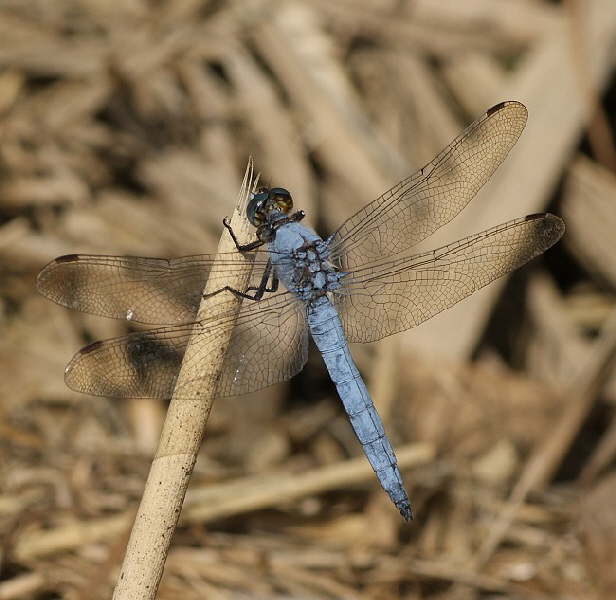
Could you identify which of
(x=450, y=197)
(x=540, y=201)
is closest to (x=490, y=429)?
(x=540, y=201)

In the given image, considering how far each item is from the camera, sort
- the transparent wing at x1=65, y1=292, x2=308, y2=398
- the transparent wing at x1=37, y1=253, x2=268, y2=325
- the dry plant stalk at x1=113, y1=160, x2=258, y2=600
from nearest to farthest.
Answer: the dry plant stalk at x1=113, y1=160, x2=258, y2=600
the transparent wing at x1=65, y1=292, x2=308, y2=398
the transparent wing at x1=37, y1=253, x2=268, y2=325

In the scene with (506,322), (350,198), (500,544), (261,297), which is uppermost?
(350,198)

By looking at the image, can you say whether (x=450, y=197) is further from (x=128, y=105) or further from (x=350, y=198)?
(x=128, y=105)

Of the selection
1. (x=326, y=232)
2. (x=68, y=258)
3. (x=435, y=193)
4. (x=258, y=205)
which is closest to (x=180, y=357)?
(x=68, y=258)

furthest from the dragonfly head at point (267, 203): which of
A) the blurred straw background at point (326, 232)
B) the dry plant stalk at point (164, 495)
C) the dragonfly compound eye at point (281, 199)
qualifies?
the blurred straw background at point (326, 232)

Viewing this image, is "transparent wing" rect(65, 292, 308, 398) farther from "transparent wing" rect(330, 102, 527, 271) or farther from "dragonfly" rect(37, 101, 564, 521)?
"transparent wing" rect(330, 102, 527, 271)

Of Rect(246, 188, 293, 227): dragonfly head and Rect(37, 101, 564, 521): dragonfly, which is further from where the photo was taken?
Rect(246, 188, 293, 227): dragonfly head

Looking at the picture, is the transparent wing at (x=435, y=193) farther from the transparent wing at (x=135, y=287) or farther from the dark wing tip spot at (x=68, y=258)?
the dark wing tip spot at (x=68, y=258)

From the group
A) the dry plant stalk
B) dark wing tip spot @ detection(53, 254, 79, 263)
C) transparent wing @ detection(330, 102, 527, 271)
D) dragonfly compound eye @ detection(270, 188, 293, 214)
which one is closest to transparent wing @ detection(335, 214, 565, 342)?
transparent wing @ detection(330, 102, 527, 271)
